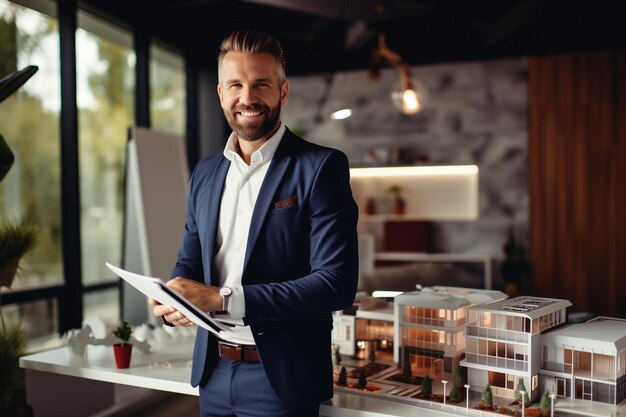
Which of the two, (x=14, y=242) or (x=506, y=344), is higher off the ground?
(x=14, y=242)

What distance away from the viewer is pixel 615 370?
1850 mm

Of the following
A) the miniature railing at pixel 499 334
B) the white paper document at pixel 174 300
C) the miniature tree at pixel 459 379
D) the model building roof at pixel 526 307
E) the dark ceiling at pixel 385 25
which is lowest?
the miniature tree at pixel 459 379

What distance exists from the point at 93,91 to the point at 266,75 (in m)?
3.45

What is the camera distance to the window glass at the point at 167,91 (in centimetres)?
565

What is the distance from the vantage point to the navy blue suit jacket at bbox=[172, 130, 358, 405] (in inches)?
60.9

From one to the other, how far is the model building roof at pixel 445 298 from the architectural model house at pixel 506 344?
15 cm

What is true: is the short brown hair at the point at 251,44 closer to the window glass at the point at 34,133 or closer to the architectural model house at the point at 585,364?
the architectural model house at the point at 585,364

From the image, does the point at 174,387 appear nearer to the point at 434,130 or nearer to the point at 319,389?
the point at 319,389

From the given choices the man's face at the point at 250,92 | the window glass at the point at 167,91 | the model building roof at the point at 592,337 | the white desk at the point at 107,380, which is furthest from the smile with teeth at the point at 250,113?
the window glass at the point at 167,91

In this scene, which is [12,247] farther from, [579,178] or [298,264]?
[579,178]

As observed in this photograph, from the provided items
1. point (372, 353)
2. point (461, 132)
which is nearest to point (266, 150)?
point (372, 353)

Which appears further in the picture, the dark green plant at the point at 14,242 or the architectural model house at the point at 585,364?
the dark green plant at the point at 14,242

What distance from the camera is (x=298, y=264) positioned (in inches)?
65.6

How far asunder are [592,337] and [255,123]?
1253 mm
